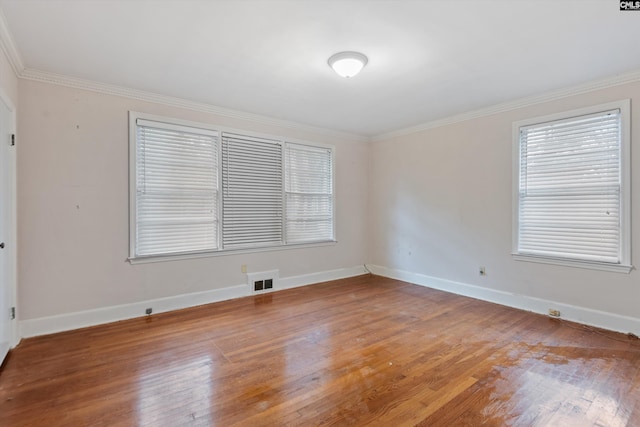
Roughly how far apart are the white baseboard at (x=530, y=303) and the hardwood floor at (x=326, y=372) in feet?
A: 0.52

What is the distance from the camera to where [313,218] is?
17.1ft

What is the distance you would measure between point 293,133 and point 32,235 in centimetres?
342

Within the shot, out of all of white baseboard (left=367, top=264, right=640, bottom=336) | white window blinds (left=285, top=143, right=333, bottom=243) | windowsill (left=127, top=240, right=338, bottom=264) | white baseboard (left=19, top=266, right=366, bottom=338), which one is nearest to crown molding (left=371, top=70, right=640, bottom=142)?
white window blinds (left=285, top=143, right=333, bottom=243)

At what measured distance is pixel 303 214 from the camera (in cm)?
508

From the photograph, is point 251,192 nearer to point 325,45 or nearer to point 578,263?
point 325,45

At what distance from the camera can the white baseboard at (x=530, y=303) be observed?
10.2ft

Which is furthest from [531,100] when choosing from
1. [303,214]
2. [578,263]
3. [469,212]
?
[303,214]

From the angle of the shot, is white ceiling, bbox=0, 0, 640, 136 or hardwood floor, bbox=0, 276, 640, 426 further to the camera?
white ceiling, bbox=0, 0, 640, 136

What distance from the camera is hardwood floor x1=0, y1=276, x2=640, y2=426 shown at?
1894 mm

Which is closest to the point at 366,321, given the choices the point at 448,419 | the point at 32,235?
Result: the point at 448,419

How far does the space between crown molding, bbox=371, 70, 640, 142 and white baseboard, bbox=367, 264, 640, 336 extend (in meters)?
2.37

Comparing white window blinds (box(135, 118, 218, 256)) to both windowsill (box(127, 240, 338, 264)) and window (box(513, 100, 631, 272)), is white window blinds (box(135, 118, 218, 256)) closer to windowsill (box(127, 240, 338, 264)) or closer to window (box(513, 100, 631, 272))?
windowsill (box(127, 240, 338, 264))

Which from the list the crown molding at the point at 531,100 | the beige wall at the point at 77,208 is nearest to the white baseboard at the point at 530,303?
the crown molding at the point at 531,100

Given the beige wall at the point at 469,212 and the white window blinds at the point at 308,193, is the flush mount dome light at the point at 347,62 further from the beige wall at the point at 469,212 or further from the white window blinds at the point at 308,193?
the beige wall at the point at 469,212
